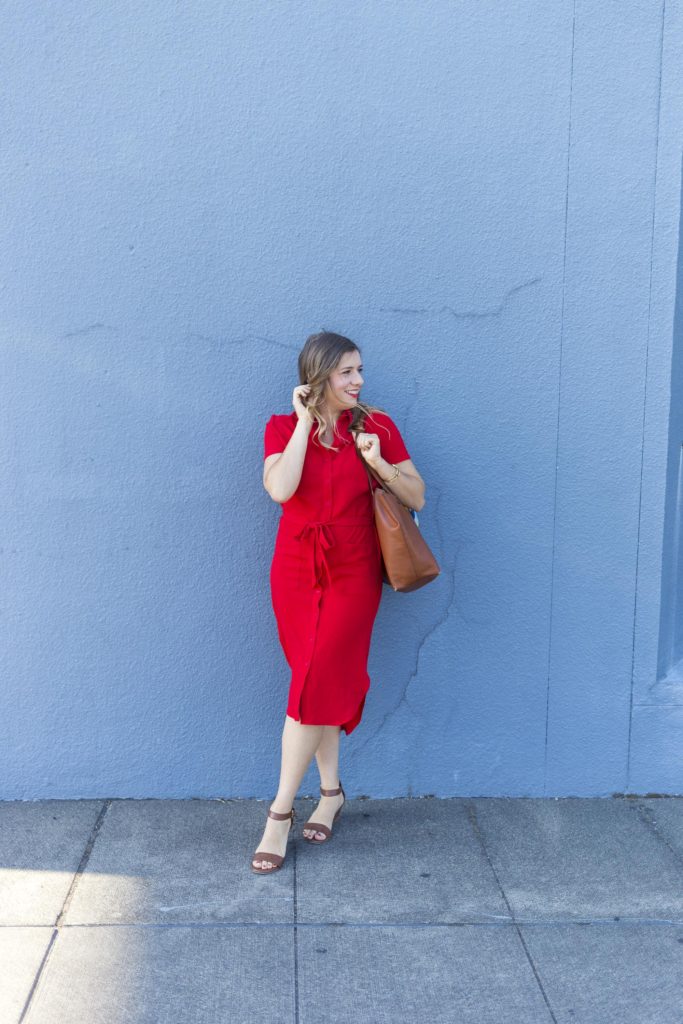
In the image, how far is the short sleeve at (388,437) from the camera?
3.74 meters

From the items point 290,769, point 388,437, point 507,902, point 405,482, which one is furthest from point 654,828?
point 388,437

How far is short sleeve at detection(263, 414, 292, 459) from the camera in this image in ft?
12.0

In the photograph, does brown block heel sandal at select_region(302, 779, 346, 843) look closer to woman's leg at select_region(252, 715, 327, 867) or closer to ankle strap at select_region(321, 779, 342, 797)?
ankle strap at select_region(321, 779, 342, 797)

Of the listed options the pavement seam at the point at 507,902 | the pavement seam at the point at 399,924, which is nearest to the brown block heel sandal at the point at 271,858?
the pavement seam at the point at 399,924

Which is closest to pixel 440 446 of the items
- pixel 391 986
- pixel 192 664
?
pixel 192 664

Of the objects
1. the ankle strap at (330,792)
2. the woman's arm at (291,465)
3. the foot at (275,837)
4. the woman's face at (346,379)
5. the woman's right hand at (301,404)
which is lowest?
the foot at (275,837)

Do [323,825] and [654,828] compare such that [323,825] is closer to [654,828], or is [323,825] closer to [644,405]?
[654,828]

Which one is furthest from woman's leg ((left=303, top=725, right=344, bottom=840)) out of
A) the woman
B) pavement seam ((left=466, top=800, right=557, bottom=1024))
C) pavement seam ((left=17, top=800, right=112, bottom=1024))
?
pavement seam ((left=17, top=800, right=112, bottom=1024))

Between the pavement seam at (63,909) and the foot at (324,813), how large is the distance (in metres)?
0.80

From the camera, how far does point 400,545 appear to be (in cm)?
359

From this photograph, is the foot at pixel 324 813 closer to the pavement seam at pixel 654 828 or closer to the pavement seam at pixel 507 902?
the pavement seam at pixel 507 902

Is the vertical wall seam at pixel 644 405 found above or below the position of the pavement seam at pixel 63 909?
above

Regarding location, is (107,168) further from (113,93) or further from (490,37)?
(490,37)

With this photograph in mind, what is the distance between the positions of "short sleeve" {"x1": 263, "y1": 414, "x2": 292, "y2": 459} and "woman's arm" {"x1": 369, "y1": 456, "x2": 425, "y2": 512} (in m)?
0.32
